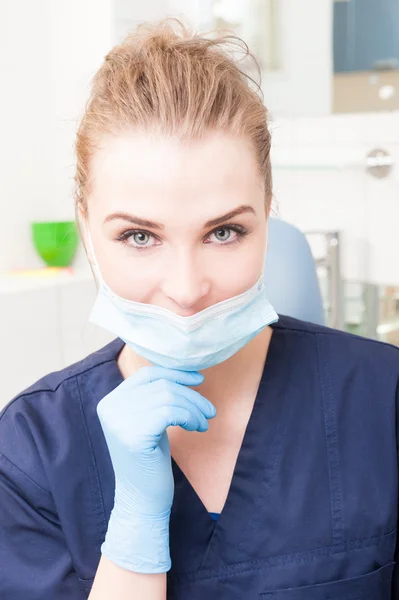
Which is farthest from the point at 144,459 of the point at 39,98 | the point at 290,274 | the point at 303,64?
the point at 303,64

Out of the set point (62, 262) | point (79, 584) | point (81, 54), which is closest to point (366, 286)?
point (62, 262)

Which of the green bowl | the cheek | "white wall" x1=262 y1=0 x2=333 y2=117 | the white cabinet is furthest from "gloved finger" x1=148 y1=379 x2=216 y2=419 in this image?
"white wall" x1=262 y1=0 x2=333 y2=117

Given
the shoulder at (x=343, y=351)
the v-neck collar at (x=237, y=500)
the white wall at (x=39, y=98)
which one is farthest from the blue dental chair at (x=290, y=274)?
the white wall at (x=39, y=98)

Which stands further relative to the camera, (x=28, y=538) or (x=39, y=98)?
(x=39, y=98)

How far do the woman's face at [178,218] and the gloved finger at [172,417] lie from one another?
0.12m

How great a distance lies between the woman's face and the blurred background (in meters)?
1.37

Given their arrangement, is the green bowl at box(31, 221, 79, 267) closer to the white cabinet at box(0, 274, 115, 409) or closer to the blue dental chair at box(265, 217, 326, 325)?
the white cabinet at box(0, 274, 115, 409)

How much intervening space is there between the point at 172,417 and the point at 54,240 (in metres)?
1.67

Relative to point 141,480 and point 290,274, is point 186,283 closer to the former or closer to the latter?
point 141,480

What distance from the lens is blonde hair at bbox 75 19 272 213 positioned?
0.91 m

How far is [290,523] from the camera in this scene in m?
0.99

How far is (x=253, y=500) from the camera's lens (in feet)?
3.30

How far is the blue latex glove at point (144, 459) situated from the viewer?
0.88 meters

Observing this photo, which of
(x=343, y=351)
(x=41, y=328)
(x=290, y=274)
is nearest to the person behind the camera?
(x=343, y=351)
